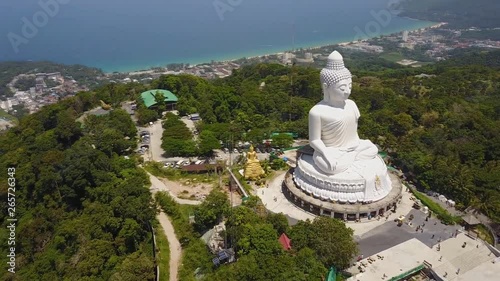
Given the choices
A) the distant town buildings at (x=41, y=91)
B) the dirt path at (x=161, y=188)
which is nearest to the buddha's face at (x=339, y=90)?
the dirt path at (x=161, y=188)

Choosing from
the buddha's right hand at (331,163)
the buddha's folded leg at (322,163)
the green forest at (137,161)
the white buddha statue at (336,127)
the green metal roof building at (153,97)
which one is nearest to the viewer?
the green forest at (137,161)

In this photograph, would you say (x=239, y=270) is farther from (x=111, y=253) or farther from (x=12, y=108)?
(x=12, y=108)

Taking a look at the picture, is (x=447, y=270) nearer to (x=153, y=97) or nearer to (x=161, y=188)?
(x=161, y=188)

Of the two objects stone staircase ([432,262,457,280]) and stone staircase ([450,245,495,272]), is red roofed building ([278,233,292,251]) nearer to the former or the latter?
stone staircase ([432,262,457,280])

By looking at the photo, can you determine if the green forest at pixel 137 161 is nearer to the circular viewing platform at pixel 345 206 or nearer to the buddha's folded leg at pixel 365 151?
the circular viewing platform at pixel 345 206

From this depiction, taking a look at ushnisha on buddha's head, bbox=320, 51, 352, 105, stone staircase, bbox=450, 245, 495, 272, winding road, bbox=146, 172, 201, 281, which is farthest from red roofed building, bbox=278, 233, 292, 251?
ushnisha on buddha's head, bbox=320, 51, 352, 105
